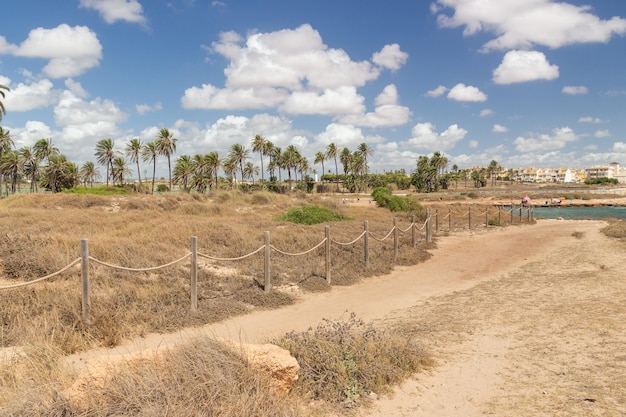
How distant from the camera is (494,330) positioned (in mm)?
7449

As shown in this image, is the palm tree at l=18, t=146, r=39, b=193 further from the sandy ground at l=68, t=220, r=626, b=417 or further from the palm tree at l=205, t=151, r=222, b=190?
the sandy ground at l=68, t=220, r=626, b=417

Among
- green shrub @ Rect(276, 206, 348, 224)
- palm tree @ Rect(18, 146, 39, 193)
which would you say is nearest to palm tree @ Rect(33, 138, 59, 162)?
palm tree @ Rect(18, 146, 39, 193)

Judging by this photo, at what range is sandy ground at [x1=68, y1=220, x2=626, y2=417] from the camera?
16.0 feet

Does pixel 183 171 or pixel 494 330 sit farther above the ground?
pixel 183 171

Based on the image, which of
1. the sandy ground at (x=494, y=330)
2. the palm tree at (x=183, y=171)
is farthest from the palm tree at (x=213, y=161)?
the sandy ground at (x=494, y=330)

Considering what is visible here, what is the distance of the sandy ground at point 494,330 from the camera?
192 inches

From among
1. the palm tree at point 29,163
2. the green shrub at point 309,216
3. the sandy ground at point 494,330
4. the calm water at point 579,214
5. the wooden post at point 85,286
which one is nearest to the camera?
the sandy ground at point 494,330

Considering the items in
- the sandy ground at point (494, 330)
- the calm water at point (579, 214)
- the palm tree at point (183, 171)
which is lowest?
the calm water at point (579, 214)

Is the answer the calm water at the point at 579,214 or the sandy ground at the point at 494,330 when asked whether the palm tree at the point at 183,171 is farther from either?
the sandy ground at the point at 494,330

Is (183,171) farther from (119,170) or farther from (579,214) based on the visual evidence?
(579,214)

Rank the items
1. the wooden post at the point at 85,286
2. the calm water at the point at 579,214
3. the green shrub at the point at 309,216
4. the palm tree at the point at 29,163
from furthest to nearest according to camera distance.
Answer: the palm tree at the point at 29,163 < the calm water at the point at 579,214 < the green shrub at the point at 309,216 < the wooden post at the point at 85,286

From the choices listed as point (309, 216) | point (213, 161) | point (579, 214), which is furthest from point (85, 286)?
point (213, 161)

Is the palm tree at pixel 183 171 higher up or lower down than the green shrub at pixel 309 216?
higher up

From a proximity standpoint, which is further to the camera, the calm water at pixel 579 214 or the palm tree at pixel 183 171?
the palm tree at pixel 183 171
